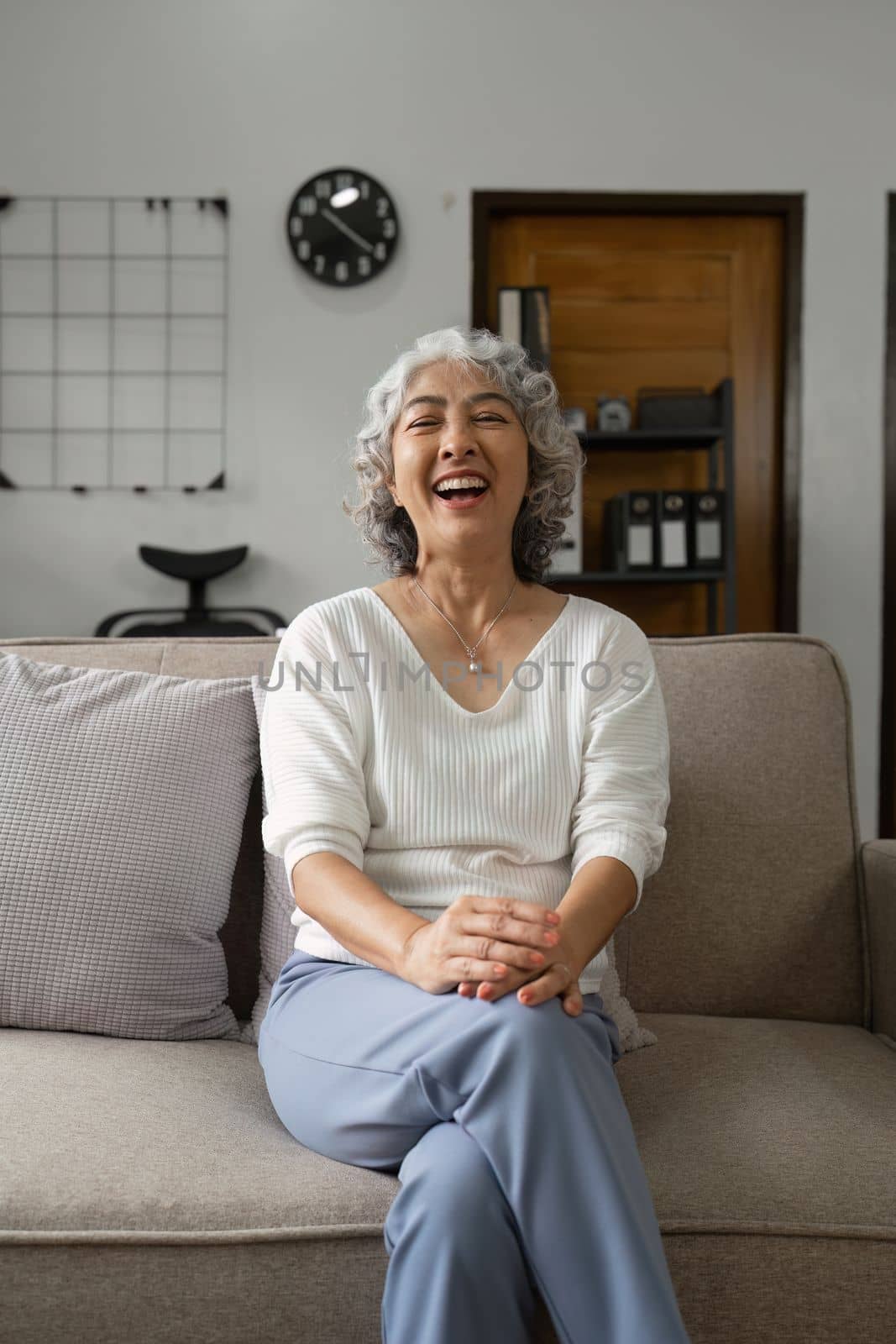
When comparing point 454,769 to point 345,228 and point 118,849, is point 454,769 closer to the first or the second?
point 118,849

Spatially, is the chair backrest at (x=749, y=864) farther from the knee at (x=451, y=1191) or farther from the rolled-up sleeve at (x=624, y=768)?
the knee at (x=451, y=1191)

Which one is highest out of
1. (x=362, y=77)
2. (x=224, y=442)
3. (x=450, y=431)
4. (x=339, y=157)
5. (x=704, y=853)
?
(x=362, y=77)

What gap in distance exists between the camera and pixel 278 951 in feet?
4.58

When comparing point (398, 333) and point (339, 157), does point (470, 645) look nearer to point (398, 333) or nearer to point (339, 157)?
point (398, 333)

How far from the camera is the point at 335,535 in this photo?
3.43 metres

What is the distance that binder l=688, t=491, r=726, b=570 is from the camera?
3209 mm

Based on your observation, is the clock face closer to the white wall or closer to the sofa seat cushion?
the white wall

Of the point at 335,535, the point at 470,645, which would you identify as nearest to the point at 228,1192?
Answer: the point at 470,645

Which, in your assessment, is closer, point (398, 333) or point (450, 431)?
point (450, 431)

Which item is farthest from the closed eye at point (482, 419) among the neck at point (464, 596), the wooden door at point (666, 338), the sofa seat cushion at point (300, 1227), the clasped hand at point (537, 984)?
the wooden door at point (666, 338)

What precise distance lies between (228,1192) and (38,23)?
3537 millimetres

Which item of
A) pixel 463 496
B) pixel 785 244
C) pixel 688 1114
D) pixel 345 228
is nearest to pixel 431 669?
pixel 463 496

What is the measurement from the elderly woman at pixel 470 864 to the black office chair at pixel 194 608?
6.14 ft

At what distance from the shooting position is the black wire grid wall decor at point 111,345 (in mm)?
3379
